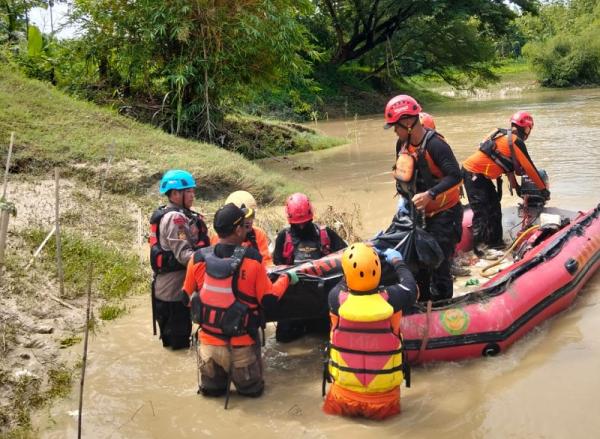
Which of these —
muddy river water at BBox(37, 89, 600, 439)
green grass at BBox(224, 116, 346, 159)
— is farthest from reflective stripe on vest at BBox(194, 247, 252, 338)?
green grass at BBox(224, 116, 346, 159)

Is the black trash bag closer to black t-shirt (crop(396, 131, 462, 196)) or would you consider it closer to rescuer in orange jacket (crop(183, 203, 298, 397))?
black t-shirt (crop(396, 131, 462, 196))

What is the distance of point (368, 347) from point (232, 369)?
2.99 feet

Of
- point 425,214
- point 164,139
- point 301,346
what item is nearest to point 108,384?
point 301,346

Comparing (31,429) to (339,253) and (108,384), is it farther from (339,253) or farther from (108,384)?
(339,253)

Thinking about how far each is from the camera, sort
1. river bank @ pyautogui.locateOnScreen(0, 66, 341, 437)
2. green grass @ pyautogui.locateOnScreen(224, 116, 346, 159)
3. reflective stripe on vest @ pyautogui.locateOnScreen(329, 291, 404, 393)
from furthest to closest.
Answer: green grass @ pyautogui.locateOnScreen(224, 116, 346, 159), river bank @ pyautogui.locateOnScreen(0, 66, 341, 437), reflective stripe on vest @ pyautogui.locateOnScreen(329, 291, 404, 393)

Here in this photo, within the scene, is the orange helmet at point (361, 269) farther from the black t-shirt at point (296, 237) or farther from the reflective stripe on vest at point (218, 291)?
the black t-shirt at point (296, 237)

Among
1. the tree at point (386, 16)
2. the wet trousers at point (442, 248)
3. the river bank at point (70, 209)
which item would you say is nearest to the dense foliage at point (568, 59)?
the tree at point (386, 16)

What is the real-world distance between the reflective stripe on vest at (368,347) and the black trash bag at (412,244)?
3.50 ft

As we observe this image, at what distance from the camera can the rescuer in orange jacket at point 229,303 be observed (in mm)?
3842

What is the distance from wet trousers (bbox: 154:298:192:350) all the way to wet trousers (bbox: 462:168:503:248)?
3.41 meters

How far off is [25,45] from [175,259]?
993cm

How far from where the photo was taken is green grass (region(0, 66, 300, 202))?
8.18 m

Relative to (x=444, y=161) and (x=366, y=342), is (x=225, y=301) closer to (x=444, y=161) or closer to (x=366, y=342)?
(x=366, y=342)

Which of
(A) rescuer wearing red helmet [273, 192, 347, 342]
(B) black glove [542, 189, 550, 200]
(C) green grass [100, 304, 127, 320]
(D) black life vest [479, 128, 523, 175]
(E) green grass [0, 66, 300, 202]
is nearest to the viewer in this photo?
(A) rescuer wearing red helmet [273, 192, 347, 342]
